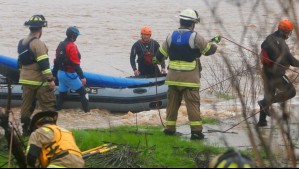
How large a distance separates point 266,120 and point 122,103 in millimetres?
3557

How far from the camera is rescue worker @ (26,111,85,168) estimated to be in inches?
281

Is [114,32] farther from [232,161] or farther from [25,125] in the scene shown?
[232,161]

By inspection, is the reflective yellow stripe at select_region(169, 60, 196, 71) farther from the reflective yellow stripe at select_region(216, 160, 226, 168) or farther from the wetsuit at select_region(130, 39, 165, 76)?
the reflective yellow stripe at select_region(216, 160, 226, 168)

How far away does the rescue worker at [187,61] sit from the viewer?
1045 centimetres

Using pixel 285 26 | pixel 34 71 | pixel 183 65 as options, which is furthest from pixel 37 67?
pixel 285 26

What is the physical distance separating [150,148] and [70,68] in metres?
4.53

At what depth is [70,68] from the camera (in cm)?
1351

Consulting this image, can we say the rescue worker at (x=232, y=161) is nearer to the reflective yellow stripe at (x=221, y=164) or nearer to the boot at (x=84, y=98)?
the reflective yellow stripe at (x=221, y=164)

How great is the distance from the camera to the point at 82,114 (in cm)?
1420

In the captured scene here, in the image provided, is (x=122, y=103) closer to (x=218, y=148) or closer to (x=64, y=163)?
(x=218, y=148)

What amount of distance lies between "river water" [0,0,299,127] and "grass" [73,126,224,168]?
9.00 metres

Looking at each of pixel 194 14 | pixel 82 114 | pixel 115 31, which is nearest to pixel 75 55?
pixel 82 114

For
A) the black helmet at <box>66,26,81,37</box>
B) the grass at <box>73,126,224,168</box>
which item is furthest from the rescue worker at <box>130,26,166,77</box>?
the grass at <box>73,126,224,168</box>

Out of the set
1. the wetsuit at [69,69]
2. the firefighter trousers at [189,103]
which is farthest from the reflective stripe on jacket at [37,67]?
the wetsuit at [69,69]
